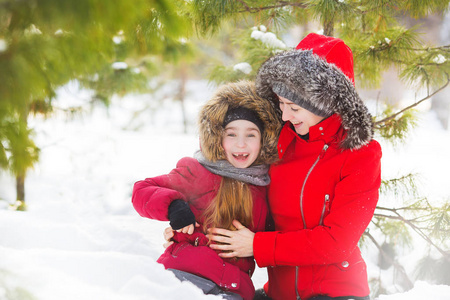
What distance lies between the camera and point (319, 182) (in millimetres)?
1589

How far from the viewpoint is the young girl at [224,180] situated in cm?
162

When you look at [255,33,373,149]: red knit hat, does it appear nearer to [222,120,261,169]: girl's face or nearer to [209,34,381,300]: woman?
[209,34,381,300]: woman

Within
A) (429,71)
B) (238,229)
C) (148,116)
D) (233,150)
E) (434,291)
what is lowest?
(434,291)

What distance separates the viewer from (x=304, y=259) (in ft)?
5.07

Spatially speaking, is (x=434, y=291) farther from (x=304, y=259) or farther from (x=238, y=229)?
(x=238, y=229)

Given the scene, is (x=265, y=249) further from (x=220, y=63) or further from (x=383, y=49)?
(x=220, y=63)

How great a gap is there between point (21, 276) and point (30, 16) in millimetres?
784

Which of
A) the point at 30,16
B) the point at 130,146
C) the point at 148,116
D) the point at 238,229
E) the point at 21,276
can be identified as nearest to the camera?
the point at 30,16

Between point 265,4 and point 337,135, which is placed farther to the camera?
point 265,4

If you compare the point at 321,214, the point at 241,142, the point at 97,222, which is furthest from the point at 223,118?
the point at 97,222

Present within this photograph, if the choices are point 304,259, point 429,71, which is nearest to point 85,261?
point 304,259

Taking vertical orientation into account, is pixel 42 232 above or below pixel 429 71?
below

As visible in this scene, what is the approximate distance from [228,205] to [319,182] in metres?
0.44

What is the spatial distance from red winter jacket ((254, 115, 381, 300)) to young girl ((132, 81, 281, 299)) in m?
0.11
